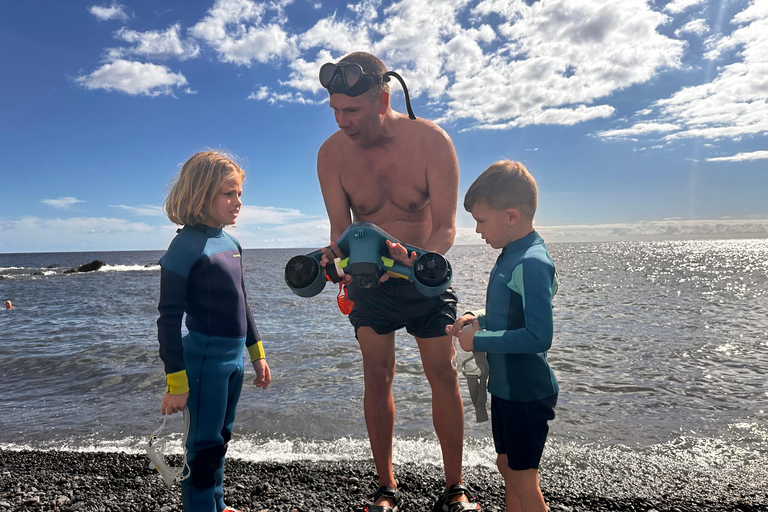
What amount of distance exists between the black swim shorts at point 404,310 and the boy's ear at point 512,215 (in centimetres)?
95

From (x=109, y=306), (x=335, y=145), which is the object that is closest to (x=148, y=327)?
(x=109, y=306)

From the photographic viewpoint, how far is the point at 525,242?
219 centimetres

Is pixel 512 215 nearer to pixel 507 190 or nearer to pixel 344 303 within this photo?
pixel 507 190

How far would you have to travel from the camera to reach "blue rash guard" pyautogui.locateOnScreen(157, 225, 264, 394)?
233 centimetres

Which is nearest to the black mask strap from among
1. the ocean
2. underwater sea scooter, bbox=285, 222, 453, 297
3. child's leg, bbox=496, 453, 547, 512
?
underwater sea scooter, bbox=285, 222, 453, 297

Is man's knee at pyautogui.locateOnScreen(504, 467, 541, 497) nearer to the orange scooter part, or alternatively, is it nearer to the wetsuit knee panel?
the orange scooter part

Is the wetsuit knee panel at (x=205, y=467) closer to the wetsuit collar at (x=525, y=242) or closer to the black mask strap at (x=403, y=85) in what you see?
the wetsuit collar at (x=525, y=242)

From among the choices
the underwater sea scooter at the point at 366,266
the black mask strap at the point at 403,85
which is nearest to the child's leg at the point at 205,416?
the underwater sea scooter at the point at 366,266

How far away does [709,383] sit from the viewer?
23.4 feet

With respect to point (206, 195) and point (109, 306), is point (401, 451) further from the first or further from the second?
point (109, 306)

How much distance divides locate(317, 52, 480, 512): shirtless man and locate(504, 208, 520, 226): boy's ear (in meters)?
0.68

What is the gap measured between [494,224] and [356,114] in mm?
1252

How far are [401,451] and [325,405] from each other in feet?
6.38

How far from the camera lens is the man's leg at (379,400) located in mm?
3033
